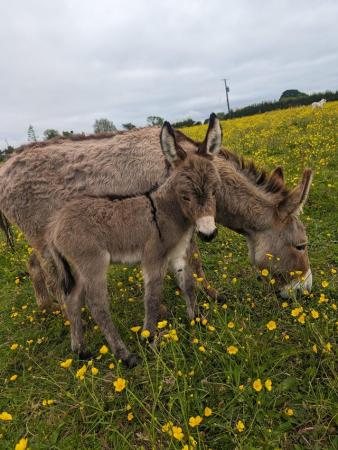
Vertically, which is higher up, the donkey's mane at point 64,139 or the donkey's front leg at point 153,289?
the donkey's mane at point 64,139

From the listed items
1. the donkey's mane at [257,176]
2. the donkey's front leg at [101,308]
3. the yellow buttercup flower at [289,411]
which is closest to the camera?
the yellow buttercup flower at [289,411]

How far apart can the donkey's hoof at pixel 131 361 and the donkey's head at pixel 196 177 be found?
51.9 inches

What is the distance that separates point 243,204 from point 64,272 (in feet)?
6.85

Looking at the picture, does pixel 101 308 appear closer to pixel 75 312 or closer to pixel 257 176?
pixel 75 312

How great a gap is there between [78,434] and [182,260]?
1.83 m

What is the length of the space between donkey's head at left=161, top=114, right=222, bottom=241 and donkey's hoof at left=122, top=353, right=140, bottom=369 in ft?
4.33

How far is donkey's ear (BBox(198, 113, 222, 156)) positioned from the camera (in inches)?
123

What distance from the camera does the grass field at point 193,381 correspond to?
78.0 inches

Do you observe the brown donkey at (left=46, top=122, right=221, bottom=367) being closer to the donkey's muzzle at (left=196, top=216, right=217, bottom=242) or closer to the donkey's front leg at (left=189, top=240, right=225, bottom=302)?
the donkey's muzzle at (left=196, top=216, right=217, bottom=242)

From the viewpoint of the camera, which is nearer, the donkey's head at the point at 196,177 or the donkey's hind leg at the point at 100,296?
the donkey's head at the point at 196,177

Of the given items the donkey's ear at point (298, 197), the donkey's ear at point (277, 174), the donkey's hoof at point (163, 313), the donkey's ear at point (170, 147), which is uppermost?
the donkey's ear at point (170, 147)

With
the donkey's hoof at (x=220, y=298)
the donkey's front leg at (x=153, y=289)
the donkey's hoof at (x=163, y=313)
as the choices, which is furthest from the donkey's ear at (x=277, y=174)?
the donkey's hoof at (x=163, y=313)

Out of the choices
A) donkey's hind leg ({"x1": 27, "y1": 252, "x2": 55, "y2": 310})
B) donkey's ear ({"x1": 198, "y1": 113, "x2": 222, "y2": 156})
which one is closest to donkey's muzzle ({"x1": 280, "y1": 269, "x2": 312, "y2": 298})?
donkey's ear ({"x1": 198, "y1": 113, "x2": 222, "y2": 156})

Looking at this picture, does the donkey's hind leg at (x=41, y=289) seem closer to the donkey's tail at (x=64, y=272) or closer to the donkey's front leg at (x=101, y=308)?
the donkey's tail at (x=64, y=272)
